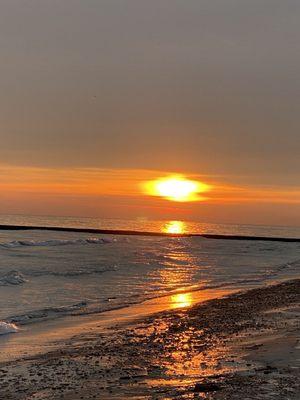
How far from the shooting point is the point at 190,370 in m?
9.12

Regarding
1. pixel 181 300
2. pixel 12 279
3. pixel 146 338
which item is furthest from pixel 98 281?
pixel 146 338

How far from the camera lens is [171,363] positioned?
31.9 ft

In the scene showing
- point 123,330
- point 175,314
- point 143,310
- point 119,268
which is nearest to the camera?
point 123,330

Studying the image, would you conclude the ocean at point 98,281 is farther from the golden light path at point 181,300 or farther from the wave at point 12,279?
the golden light path at point 181,300

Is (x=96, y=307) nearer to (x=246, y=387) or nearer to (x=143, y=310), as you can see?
(x=143, y=310)

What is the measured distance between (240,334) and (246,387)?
511 cm

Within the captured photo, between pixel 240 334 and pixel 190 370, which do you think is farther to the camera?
pixel 240 334

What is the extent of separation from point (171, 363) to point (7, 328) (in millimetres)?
5830

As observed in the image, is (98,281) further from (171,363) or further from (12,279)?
(171,363)

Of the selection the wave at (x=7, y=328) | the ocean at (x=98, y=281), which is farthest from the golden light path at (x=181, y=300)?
the wave at (x=7, y=328)

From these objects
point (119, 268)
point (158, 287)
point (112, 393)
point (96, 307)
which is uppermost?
point (119, 268)

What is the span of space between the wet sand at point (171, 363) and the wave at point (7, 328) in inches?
76.5

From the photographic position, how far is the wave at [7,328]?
13617mm

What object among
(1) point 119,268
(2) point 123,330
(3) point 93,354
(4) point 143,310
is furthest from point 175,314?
(1) point 119,268
